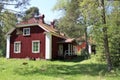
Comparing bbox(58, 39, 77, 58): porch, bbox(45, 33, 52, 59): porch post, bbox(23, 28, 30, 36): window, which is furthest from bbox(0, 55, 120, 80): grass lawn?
bbox(58, 39, 77, 58): porch

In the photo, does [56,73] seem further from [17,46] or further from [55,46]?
[17,46]

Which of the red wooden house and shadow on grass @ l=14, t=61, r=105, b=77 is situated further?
the red wooden house

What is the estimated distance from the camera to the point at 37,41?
38625 millimetres

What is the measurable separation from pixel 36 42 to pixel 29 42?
125 centimetres

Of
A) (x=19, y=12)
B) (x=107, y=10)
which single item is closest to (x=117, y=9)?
(x=107, y=10)

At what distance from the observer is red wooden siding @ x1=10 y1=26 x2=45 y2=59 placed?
37994 millimetres

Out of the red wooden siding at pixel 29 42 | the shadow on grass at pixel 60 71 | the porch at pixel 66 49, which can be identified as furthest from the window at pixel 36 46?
the shadow on grass at pixel 60 71

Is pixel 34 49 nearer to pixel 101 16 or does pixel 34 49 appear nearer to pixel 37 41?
pixel 37 41

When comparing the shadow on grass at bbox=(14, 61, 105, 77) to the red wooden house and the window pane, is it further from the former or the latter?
the window pane

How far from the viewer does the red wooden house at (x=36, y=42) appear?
3766cm

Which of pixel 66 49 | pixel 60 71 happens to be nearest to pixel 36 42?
pixel 66 49

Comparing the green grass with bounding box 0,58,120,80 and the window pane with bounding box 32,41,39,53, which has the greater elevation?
the window pane with bounding box 32,41,39,53

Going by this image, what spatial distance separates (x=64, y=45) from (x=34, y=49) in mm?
5729

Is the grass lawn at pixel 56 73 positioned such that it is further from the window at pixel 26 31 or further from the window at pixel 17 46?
the window at pixel 17 46
